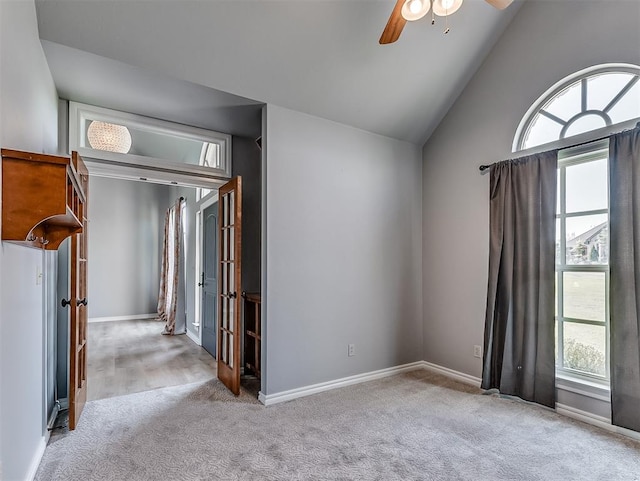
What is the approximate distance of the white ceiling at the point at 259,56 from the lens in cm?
237

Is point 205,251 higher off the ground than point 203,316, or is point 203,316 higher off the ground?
point 205,251

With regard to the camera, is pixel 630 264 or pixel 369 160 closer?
pixel 630 264

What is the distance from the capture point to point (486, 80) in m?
3.54

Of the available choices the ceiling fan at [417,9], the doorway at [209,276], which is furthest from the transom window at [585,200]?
the doorway at [209,276]

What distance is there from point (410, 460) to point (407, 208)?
2.58 meters

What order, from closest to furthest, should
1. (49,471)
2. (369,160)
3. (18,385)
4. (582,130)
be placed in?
(18,385) < (49,471) < (582,130) < (369,160)

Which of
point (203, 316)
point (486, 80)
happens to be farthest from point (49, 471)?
point (486, 80)

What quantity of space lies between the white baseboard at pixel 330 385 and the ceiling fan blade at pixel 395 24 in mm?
2877

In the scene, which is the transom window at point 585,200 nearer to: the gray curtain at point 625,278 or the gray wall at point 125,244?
the gray curtain at point 625,278

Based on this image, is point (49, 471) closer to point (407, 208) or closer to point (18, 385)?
point (18, 385)

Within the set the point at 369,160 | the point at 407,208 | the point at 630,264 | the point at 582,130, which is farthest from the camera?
the point at 407,208

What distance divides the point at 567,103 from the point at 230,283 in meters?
3.38

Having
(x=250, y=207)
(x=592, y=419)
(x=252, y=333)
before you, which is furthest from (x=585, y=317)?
(x=250, y=207)

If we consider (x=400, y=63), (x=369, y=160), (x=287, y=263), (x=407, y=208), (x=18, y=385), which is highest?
(x=400, y=63)
